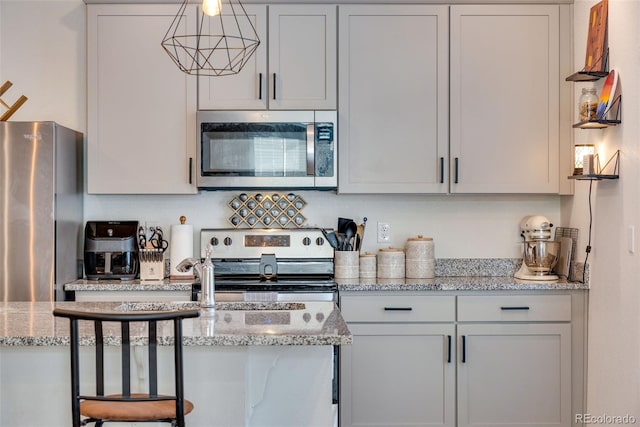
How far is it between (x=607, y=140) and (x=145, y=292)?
244 cm

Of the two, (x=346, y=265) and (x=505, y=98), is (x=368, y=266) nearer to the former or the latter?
(x=346, y=265)

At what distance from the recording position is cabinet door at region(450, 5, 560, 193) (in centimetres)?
342

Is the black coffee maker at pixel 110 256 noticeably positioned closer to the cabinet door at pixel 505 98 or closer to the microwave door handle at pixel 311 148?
the microwave door handle at pixel 311 148

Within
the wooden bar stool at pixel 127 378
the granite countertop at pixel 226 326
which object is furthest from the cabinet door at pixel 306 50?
the wooden bar stool at pixel 127 378


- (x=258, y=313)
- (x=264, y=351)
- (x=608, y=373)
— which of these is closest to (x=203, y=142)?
(x=258, y=313)

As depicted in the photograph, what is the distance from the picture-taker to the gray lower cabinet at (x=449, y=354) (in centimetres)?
318

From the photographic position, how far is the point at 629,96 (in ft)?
9.16

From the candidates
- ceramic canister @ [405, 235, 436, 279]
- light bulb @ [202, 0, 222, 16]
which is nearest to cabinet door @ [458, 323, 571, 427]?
ceramic canister @ [405, 235, 436, 279]

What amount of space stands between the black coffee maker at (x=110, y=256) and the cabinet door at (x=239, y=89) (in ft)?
2.80

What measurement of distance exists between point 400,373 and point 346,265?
66 cm

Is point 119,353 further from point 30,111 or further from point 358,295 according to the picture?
point 30,111

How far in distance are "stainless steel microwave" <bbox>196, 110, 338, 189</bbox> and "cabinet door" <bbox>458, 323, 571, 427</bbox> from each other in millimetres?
1155

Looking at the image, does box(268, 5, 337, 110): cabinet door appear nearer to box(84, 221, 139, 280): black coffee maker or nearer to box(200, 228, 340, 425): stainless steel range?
box(200, 228, 340, 425): stainless steel range

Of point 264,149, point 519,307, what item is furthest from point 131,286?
point 519,307
